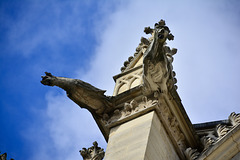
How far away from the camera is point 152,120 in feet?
19.6

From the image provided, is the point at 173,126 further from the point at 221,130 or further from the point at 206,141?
the point at 221,130

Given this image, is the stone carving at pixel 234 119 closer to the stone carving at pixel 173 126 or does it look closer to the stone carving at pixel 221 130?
the stone carving at pixel 221 130

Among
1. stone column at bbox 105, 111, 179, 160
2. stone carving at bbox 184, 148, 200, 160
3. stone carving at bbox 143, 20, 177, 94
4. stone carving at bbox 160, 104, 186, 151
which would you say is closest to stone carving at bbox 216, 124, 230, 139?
stone carving at bbox 184, 148, 200, 160

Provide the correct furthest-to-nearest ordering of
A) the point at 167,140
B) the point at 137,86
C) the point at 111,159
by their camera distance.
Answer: the point at 137,86 < the point at 167,140 < the point at 111,159

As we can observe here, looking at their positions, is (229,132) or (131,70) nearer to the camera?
(229,132)

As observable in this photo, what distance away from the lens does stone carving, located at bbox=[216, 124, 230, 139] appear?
6.19 m

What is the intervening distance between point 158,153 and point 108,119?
3.83 ft

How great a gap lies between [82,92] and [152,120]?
1.38 metres

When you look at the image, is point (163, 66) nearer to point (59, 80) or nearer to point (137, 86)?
point (137, 86)

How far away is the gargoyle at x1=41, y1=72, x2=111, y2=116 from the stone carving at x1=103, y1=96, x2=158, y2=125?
199 millimetres

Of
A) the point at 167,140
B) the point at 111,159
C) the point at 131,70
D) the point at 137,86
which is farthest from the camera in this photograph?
the point at 131,70

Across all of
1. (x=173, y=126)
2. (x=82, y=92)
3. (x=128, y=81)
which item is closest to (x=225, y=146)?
(x=173, y=126)

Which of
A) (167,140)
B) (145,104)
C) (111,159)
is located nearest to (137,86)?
(145,104)

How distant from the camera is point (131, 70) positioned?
25.2 ft
